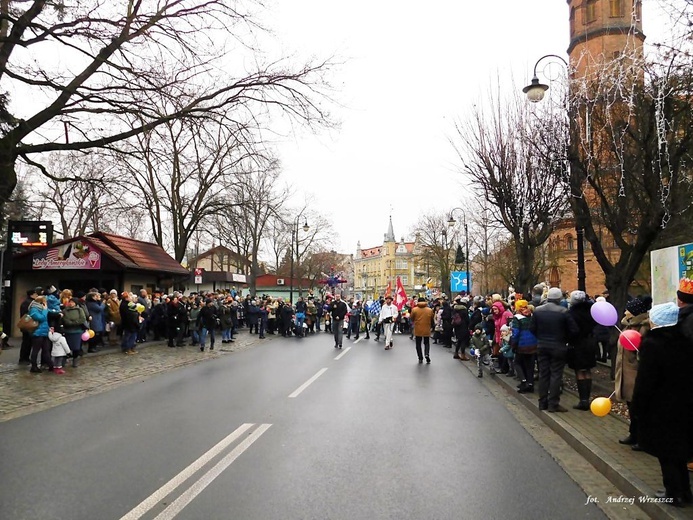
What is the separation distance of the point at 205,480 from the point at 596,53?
103ft

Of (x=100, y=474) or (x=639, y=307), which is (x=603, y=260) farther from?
(x=100, y=474)

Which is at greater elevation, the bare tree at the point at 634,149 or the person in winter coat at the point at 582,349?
the bare tree at the point at 634,149

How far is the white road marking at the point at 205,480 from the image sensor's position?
445 centimetres

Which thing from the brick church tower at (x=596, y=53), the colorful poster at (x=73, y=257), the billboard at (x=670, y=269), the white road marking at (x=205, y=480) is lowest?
the white road marking at (x=205, y=480)

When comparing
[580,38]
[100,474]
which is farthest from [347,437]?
[580,38]

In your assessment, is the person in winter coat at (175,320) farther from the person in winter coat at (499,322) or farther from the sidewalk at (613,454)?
the sidewalk at (613,454)

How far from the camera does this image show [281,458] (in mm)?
5941

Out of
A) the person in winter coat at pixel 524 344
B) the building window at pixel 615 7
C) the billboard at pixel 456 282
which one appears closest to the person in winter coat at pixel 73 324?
the person in winter coat at pixel 524 344

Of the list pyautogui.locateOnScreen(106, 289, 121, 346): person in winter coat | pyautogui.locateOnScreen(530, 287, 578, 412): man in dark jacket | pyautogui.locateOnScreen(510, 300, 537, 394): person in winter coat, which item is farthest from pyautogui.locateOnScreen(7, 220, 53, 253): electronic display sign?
pyautogui.locateOnScreen(530, 287, 578, 412): man in dark jacket

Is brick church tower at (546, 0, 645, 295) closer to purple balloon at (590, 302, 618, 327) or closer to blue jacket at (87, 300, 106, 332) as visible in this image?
purple balloon at (590, 302, 618, 327)

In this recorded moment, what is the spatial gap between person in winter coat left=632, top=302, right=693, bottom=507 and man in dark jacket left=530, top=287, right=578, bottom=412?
364 cm

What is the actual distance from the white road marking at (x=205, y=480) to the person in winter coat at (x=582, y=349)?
4750mm

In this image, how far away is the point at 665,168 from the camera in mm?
10305

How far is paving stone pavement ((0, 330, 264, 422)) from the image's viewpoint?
31.1 feet
